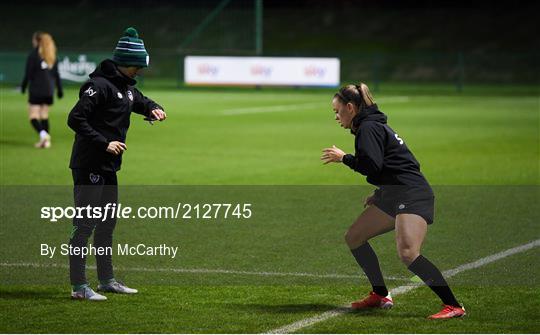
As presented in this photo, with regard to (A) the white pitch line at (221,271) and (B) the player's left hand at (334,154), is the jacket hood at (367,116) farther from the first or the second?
(A) the white pitch line at (221,271)

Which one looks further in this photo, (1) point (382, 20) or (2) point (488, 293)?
(1) point (382, 20)

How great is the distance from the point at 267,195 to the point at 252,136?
30.6 feet

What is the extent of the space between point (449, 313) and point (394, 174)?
3.39ft

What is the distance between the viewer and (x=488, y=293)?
28.4ft

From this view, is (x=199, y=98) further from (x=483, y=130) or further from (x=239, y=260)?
(x=239, y=260)

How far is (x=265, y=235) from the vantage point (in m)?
11.5

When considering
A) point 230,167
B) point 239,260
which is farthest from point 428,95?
point 239,260

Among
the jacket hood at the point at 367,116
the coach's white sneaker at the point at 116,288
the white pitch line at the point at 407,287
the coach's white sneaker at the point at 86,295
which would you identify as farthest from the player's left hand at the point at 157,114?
the white pitch line at the point at 407,287

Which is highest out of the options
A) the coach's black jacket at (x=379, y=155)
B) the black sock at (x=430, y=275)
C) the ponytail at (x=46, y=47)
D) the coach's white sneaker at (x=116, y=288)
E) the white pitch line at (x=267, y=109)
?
the ponytail at (x=46, y=47)

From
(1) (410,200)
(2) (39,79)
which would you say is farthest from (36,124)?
(1) (410,200)

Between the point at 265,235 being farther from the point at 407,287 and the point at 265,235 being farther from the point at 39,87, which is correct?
the point at 39,87

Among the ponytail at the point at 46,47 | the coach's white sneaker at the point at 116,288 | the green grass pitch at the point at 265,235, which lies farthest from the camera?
the ponytail at the point at 46,47

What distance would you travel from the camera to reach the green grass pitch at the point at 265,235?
7.84 m

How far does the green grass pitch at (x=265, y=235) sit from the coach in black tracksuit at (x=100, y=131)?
543 mm
